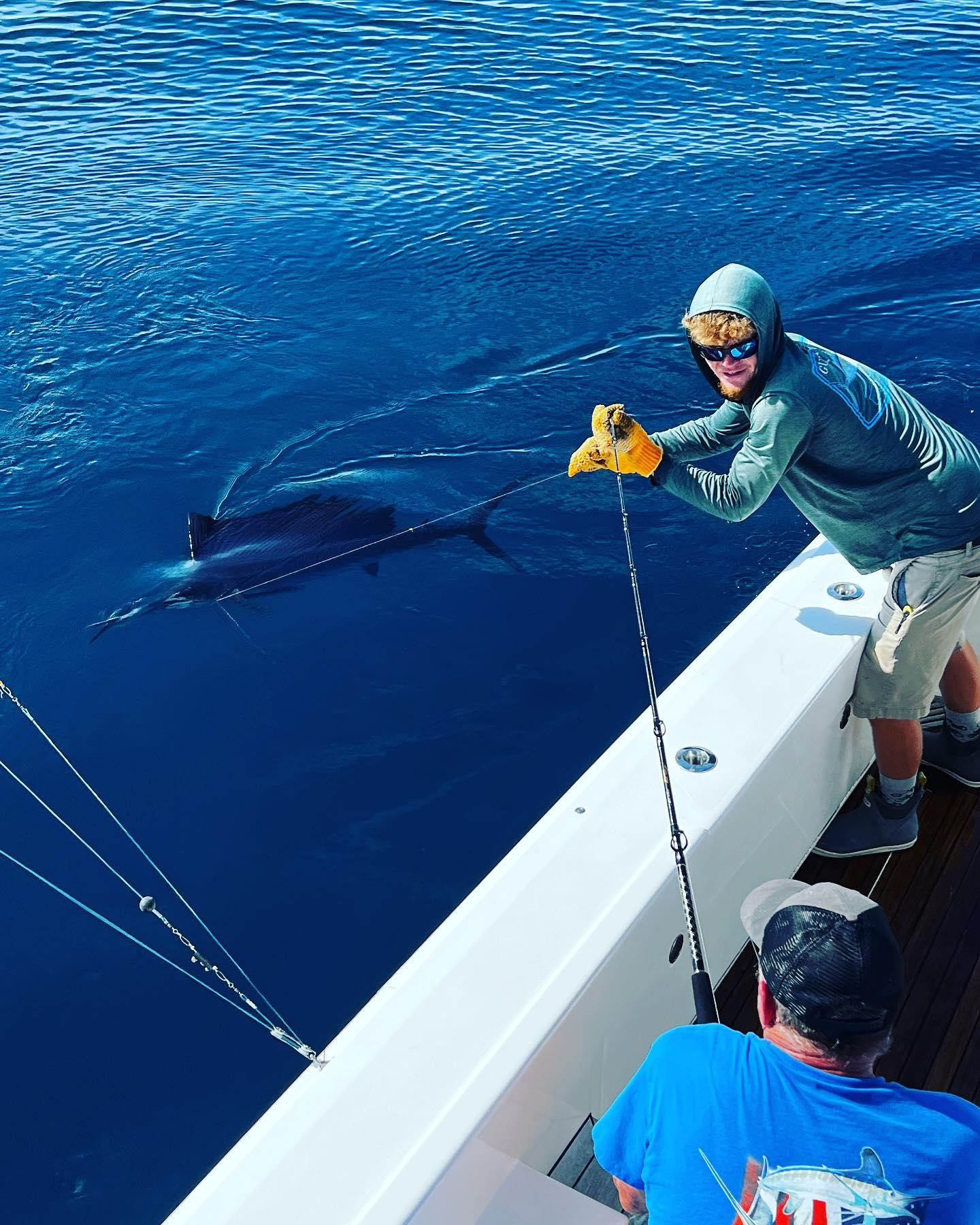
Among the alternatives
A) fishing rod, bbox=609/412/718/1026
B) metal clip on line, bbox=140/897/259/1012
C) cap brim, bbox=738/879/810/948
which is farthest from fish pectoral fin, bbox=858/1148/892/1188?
metal clip on line, bbox=140/897/259/1012

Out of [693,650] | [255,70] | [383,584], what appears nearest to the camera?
[693,650]

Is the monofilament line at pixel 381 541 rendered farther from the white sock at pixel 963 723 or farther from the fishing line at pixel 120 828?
the white sock at pixel 963 723

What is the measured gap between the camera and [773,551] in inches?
222

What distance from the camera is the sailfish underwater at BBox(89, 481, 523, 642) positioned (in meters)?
5.35

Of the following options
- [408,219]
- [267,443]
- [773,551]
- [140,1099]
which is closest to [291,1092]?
[140,1099]

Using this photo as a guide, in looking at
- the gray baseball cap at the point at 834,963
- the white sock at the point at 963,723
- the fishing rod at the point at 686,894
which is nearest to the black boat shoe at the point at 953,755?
the white sock at the point at 963,723

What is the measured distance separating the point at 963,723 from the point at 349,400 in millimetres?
4527

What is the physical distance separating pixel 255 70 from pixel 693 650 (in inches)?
385

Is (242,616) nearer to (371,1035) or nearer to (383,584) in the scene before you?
(383,584)

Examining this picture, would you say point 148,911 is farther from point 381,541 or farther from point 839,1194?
point 839,1194

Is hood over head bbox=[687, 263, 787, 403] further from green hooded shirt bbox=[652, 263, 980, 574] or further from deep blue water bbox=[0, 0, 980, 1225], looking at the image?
deep blue water bbox=[0, 0, 980, 1225]

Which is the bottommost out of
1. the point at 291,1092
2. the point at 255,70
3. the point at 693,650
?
the point at 693,650

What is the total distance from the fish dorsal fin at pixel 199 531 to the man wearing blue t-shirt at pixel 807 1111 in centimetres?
429

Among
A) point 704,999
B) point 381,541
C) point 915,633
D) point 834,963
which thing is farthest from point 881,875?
point 381,541
